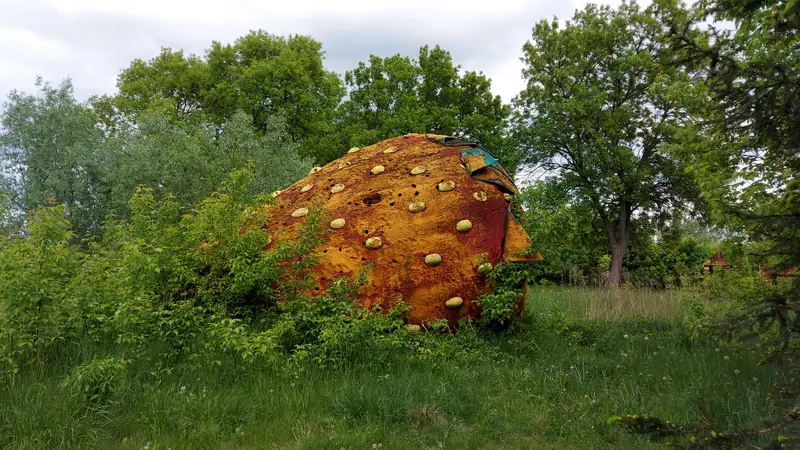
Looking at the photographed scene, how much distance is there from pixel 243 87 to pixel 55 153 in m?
9.37

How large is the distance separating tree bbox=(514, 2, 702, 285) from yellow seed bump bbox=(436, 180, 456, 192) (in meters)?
12.4

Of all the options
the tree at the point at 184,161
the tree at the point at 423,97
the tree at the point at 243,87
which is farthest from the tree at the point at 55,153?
the tree at the point at 423,97

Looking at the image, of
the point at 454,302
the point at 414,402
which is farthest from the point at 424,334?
the point at 414,402

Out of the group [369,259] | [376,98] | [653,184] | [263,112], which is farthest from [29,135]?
[653,184]

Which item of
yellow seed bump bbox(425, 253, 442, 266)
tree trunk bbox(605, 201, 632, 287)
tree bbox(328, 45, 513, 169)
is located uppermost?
tree bbox(328, 45, 513, 169)

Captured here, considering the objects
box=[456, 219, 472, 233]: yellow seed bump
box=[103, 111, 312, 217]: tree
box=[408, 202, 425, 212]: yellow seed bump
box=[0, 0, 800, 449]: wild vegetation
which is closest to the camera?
box=[0, 0, 800, 449]: wild vegetation

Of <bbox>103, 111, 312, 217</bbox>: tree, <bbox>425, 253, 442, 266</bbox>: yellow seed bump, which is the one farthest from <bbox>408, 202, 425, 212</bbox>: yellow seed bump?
<bbox>103, 111, 312, 217</bbox>: tree

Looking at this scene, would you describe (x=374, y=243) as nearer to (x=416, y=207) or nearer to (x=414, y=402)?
(x=416, y=207)

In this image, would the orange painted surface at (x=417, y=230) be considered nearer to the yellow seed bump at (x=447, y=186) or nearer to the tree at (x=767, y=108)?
the yellow seed bump at (x=447, y=186)

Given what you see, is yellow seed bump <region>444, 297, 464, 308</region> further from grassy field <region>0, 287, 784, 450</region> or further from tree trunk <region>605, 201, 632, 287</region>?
tree trunk <region>605, 201, 632, 287</region>

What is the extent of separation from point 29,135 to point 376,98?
46.0 feet

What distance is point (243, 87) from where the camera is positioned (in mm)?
22781

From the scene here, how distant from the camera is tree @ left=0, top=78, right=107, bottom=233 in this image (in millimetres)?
14469

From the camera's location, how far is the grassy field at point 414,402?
10.3 feet
